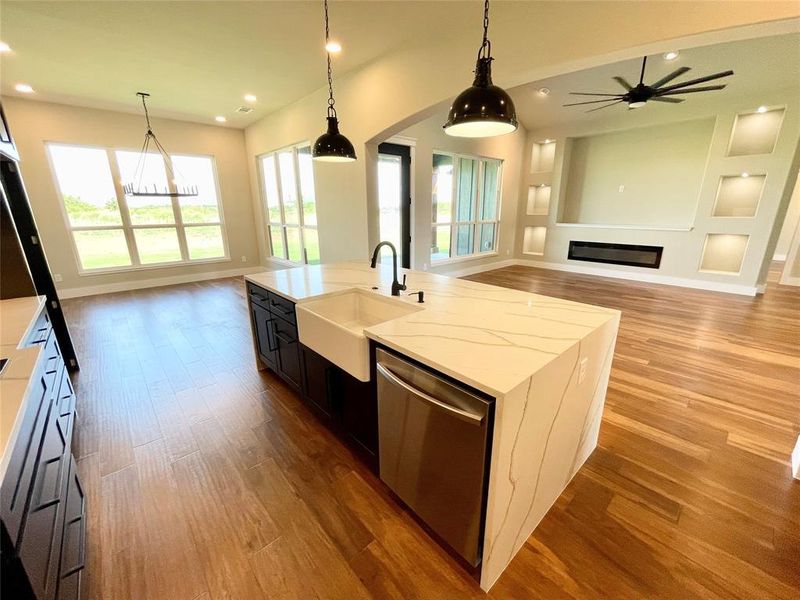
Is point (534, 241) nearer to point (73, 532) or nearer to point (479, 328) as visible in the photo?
point (479, 328)

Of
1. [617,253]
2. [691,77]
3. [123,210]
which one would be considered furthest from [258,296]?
[617,253]

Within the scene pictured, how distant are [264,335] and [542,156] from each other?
24.9 feet

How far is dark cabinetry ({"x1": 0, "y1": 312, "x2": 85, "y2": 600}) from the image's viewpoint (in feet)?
2.51

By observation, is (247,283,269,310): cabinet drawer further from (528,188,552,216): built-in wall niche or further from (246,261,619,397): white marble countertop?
(528,188,552,216): built-in wall niche

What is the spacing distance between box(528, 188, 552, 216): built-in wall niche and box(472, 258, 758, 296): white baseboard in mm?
1210

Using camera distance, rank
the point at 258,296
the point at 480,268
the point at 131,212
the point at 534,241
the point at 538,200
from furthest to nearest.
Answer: the point at 534,241
the point at 538,200
the point at 480,268
the point at 131,212
the point at 258,296

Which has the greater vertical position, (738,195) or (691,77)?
(691,77)

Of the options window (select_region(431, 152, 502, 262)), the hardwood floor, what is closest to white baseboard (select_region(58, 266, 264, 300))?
the hardwood floor

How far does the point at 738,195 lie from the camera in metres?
5.38

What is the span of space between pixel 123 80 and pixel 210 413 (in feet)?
15.0

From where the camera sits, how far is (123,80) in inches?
159

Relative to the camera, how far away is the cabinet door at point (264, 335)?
250cm

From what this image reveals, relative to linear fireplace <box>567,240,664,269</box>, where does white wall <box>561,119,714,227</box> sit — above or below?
above

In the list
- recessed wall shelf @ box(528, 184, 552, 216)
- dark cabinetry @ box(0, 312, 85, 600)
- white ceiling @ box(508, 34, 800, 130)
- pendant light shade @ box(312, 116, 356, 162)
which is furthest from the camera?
recessed wall shelf @ box(528, 184, 552, 216)
